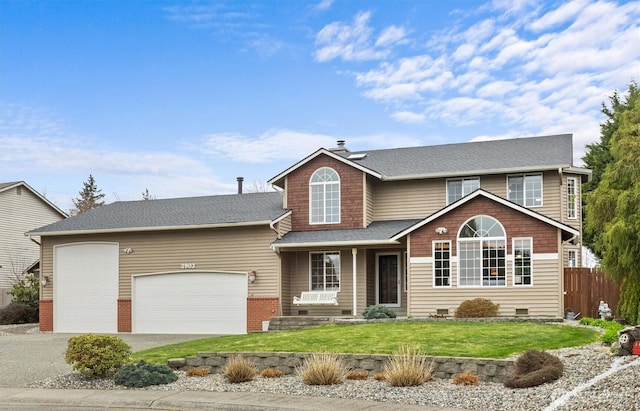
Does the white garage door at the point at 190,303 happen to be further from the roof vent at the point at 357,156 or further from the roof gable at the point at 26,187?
the roof gable at the point at 26,187

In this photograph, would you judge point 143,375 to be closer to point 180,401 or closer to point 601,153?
point 180,401

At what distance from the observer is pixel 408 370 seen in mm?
13844

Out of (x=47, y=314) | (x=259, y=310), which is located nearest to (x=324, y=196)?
(x=259, y=310)

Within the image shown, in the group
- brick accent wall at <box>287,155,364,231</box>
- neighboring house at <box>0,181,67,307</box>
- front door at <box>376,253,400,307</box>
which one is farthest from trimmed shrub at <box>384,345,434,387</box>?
neighboring house at <box>0,181,67,307</box>

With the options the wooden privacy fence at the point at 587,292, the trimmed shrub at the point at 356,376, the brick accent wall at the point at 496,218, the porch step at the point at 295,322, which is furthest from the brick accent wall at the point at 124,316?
the trimmed shrub at the point at 356,376

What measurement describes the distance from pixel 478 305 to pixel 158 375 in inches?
451

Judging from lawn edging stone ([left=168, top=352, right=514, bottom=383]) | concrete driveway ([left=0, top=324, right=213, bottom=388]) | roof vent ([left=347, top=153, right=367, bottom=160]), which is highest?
roof vent ([left=347, top=153, right=367, bottom=160])

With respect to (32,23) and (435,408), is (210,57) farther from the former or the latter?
(435,408)

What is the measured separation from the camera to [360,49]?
837 inches

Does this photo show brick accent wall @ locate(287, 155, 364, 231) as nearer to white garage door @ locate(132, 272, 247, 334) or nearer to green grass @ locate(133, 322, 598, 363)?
white garage door @ locate(132, 272, 247, 334)

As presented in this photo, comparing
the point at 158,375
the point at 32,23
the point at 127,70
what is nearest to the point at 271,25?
the point at 127,70

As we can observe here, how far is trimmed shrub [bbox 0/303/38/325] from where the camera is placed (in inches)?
1356

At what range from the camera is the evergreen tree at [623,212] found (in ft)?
61.5

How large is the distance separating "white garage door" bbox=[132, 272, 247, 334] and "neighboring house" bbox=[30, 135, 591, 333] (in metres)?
0.04
